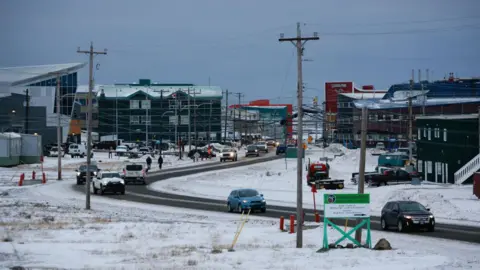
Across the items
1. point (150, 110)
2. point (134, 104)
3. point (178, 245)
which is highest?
point (134, 104)

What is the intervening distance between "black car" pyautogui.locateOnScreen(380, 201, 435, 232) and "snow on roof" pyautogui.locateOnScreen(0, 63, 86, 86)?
110029 mm

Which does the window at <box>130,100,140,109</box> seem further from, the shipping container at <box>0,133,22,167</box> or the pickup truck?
the pickup truck

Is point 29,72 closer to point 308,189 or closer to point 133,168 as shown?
point 133,168

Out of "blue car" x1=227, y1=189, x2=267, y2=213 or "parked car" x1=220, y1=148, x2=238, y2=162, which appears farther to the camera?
"parked car" x1=220, y1=148, x2=238, y2=162

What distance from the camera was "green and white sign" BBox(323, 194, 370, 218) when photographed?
88.4 feet

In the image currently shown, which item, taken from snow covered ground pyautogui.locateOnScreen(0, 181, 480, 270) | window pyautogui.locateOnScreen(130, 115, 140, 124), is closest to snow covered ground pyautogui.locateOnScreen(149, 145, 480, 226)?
snow covered ground pyautogui.locateOnScreen(0, 181, 480, 270)

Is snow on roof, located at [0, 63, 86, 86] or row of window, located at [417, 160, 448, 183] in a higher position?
snow on roof, located at [0, 63, 86, 86]

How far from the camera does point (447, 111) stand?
102 m

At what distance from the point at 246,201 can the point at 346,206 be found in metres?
18.9

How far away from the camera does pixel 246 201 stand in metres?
45.6

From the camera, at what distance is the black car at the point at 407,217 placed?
34.1m

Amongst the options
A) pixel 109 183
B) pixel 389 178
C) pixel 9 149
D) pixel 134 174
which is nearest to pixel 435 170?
pixel 389 178

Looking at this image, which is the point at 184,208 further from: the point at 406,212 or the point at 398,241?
the point at 398,241

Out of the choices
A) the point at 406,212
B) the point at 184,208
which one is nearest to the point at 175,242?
the point at 406,212
